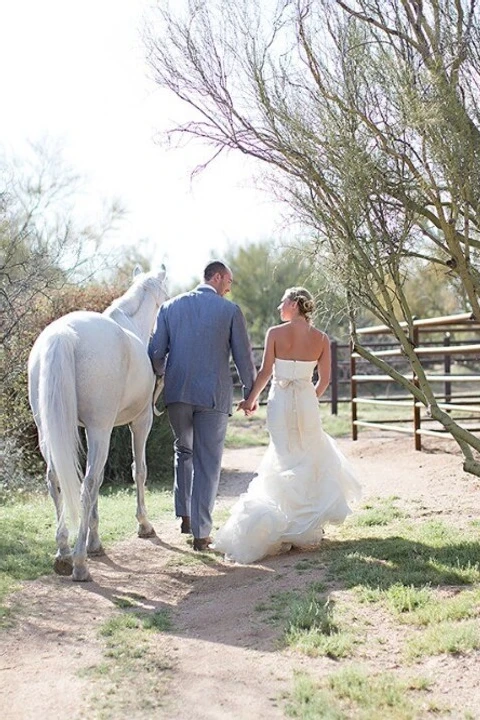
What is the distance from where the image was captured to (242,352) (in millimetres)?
6129

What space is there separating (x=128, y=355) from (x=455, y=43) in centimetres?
292

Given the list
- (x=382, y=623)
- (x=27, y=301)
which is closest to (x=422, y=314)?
(x=27, y=301)

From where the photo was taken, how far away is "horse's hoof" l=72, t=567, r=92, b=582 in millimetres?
5211

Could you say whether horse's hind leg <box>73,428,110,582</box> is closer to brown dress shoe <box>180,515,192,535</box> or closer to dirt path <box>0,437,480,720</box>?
dirt path <box>0,437,480,720</box>

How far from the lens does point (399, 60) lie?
221 inches

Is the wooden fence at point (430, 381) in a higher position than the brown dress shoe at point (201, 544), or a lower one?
higher

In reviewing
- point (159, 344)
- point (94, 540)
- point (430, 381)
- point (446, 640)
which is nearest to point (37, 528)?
point (94, 540)

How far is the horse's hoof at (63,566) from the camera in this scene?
539 cm

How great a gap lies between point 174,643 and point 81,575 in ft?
4.36

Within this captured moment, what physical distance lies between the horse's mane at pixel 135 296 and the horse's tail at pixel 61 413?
4.35 ft

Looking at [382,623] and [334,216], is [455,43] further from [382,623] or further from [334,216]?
[382,623]

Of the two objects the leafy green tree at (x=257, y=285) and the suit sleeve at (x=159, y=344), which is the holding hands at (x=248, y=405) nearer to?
the suit sleeve at (x=159, y=344)

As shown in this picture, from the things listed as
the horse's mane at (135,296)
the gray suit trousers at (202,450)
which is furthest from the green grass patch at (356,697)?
the horse's mane at (135,296)

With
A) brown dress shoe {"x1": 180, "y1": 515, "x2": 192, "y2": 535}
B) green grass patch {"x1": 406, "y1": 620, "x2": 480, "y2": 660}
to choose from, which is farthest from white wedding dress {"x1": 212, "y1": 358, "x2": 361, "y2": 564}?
green grass patch {"x1": 406, "y1": 620, "x2": 480, "y2": 660}
